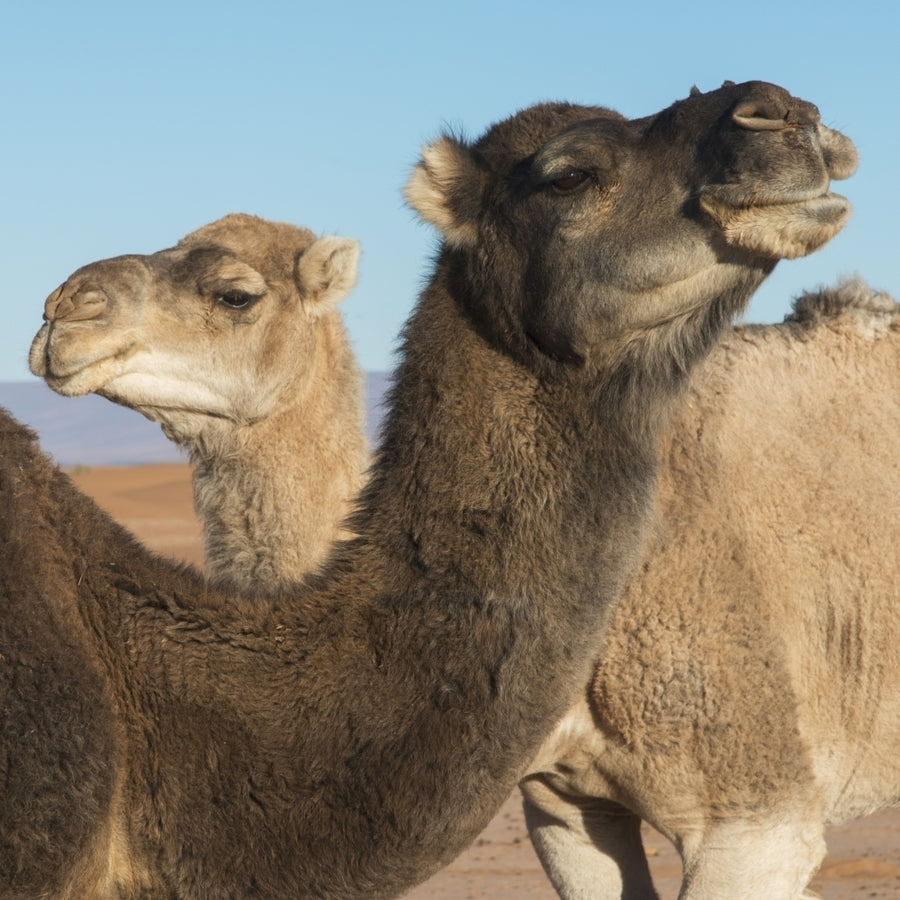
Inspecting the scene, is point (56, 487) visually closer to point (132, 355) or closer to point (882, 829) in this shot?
point (132, 355)

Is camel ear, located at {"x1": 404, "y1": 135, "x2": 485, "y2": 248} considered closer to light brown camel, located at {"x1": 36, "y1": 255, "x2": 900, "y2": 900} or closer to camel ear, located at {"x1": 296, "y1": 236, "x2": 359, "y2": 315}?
light brown camel, located at {"x1": 36, "y1": 255, "x2": 900, "y2": 900}

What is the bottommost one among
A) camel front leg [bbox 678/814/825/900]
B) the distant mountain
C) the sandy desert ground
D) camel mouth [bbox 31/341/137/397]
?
the distant mountain

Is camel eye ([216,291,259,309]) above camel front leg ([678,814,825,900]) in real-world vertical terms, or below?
above

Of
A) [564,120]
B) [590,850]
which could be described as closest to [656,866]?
[590,850]

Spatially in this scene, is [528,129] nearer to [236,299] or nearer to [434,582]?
[434,582]

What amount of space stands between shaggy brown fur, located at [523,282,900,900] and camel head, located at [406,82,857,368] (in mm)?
1524

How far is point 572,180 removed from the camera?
12.0 feet

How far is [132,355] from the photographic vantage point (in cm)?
588

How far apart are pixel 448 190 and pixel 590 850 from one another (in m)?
2.81

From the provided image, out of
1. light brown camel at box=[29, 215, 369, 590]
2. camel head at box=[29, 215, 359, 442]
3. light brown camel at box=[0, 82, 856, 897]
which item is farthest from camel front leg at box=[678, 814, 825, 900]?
camel head at box=[29, 215, 359, 442]

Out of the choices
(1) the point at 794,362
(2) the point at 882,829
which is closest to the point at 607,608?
(1) the point at 794,362

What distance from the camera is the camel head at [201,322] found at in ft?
18.5

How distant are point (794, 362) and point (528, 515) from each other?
249 centimetres

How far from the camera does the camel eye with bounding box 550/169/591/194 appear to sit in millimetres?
3654
